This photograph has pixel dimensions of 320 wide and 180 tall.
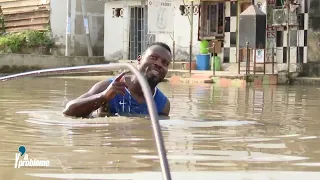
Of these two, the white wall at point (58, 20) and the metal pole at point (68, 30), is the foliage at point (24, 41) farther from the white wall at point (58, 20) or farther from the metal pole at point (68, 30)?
the metal pole at point (68, 30)

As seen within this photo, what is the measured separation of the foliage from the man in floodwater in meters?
13.5

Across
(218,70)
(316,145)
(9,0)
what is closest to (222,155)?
(316,145)

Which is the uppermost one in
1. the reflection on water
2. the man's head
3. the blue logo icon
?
the man's head

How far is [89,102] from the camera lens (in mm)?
4641

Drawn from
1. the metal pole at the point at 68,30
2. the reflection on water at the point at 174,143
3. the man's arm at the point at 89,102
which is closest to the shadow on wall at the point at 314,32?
the metal pole at the point at 68,30

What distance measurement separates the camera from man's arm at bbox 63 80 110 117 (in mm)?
4547

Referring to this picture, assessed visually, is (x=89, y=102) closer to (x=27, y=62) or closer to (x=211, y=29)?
(x=27, y=62)

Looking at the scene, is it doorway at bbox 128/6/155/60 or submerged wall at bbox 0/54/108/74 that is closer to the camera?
submerged wall at bbox 0/54/108/74

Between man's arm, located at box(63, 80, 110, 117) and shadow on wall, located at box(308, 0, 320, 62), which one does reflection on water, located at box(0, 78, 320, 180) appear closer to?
man's arm, located at box(63, 80, 110, 117)

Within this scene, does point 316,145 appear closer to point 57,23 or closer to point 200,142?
point 200,142

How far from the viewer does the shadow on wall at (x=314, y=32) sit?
48.0 ft

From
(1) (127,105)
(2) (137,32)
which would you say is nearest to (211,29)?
(2) (137,32)

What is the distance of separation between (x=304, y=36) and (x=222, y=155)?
39.4 ft

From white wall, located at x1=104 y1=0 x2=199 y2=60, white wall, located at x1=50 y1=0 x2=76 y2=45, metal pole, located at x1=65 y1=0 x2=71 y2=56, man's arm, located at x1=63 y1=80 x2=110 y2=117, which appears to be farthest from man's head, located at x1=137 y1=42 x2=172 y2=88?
white wall, located at x1=50 y1=0 x2=76 y2=45
